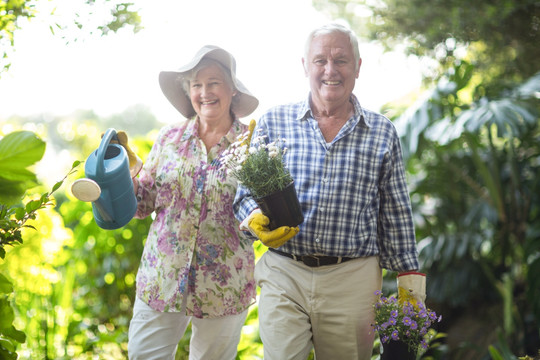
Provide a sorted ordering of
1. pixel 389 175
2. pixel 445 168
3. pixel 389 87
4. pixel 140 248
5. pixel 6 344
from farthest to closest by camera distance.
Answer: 1. pixel 389 87
2. pixel 445 168
3. pixel 140 248
4. pixel 389 175
5. pixel 6 344

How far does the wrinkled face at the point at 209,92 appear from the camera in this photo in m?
1.86

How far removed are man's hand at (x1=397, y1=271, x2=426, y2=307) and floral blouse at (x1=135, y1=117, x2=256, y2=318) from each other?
1.78ft

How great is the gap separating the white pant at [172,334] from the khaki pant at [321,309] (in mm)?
227

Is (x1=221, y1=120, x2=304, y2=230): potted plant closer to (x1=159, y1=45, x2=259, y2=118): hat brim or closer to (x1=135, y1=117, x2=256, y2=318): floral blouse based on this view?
(x1=135, y1=117, x2=256, y2=318): floral blouse

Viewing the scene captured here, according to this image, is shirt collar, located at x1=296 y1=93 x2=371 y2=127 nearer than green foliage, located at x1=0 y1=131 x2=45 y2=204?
No

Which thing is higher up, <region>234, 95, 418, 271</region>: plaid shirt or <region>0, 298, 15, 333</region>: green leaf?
<region>234, 95, 418, 271</region>: plaid shirt

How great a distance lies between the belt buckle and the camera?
65.9 inches

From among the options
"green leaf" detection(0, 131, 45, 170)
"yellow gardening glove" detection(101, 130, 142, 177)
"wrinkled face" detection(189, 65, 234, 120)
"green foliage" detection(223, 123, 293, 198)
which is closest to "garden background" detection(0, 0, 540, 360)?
"green leaf" detection(0, 131, 45, 170)

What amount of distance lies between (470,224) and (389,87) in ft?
4.37

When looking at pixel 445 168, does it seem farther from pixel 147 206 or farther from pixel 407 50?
pixel 147 206

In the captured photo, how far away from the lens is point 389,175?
1.76 metres

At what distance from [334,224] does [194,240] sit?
492mm

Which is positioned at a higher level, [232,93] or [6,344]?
[232,93]

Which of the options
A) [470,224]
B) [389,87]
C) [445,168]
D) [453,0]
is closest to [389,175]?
[470,224]
